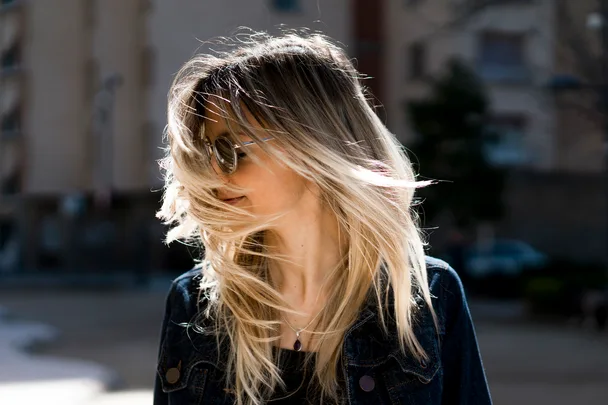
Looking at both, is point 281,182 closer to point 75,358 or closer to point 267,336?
point 267,336

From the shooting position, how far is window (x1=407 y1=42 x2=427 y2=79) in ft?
100

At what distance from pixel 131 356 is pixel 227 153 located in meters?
9.77

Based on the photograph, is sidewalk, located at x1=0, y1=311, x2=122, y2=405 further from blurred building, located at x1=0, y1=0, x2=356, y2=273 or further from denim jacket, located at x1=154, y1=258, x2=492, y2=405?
blurred building, located at x1=0, y1=0, x2=356, y2=273

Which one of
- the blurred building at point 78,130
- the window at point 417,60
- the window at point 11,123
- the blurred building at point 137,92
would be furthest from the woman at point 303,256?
the window at point 11,123

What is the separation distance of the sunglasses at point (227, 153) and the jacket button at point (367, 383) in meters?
0.55

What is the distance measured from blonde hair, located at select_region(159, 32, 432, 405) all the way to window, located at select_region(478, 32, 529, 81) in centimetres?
2865

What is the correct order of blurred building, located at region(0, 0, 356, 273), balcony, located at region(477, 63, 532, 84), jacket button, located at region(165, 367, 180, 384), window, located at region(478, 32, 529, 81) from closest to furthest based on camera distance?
1. jacket button, located at region(165, 367, 180, 384)
2. balcony, located at region(477, 63, 532, 84)
3. window, located at region(478, 32, 529, 81)
4. blurred building, located at region(0, 0, 356, 273)

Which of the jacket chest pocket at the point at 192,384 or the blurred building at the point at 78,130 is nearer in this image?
the jacket chest pocket at the point at 192,384

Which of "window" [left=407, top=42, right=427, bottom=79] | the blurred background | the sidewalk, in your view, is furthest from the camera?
"window" [left=407, top=42, right=427, bottom=79]

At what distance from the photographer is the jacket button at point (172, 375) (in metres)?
2.06

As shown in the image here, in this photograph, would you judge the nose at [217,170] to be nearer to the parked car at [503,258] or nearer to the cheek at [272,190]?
the cheek at [272,190]

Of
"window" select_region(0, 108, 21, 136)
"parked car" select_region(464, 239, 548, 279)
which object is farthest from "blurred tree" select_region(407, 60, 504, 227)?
"window" select_region(0, 108, 21, 136)

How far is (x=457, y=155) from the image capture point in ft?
62.9

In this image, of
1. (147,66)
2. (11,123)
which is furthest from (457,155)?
(11,123)
